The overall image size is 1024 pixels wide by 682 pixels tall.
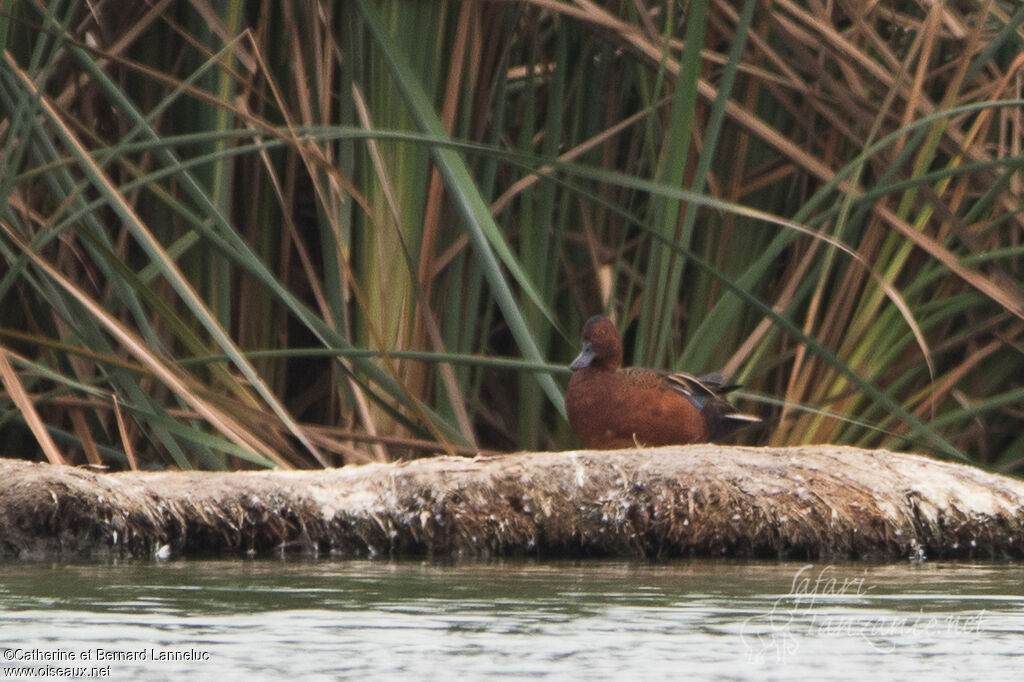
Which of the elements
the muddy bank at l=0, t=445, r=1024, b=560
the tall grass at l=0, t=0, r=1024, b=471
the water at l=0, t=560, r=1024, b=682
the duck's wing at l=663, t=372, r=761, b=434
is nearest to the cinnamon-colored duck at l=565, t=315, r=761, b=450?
the duck's wing at l=663, t=372, r=761, b=434

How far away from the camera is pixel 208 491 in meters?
3.61

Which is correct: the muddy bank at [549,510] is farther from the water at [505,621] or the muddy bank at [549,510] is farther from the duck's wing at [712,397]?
the duck's wing at [712,397]

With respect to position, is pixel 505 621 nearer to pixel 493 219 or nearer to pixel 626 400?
pixel 493 219

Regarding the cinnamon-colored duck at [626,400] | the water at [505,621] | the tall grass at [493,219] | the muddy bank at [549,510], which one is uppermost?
the tall grass at [493,219]

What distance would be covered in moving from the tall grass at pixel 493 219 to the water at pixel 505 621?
773mm

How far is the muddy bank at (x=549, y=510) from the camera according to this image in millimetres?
3535

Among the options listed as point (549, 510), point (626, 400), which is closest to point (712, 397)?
point (626, 400)

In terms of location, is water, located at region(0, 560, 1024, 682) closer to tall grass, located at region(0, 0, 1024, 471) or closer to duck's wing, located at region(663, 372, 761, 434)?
tall grass, located at region(0, 0, 1024, 471)

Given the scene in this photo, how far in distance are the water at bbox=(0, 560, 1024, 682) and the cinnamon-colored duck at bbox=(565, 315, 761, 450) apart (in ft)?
3.14

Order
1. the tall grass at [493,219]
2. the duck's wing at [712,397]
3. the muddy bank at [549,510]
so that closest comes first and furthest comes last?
the muddy bank at [549,510] < the tall grass at [493,219] < the duck's wing at [712,397]

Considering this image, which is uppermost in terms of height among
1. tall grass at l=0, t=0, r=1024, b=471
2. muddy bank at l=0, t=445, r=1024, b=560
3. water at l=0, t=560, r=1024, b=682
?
A: tall grass at l=0, t=0, r=1024, b=471

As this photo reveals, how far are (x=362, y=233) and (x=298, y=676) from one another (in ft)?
8.12

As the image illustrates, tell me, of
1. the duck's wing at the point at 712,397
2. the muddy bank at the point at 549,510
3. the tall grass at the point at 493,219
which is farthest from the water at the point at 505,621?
the duck's wing at the point at 712,397

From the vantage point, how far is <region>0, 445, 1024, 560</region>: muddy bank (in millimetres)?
3535
